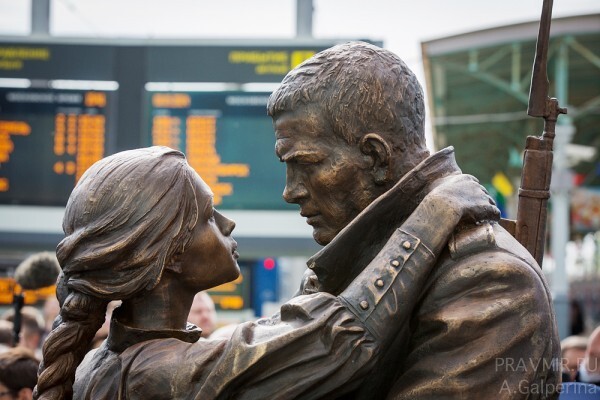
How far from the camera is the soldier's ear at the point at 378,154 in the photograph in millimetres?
2803

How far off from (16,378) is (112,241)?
9.09 feet

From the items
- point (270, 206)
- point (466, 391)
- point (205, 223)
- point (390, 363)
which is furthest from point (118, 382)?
point (270, 206)

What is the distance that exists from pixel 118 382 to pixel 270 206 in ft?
24.2

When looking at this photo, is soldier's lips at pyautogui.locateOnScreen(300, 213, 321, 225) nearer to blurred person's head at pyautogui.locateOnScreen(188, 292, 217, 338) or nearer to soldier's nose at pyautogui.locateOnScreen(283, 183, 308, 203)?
soldier's nose at pyautogui.locateOnScreen(283, 183, 308, 203)

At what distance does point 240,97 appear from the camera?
10375mm

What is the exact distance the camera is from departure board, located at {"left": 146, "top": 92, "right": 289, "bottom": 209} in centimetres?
1020

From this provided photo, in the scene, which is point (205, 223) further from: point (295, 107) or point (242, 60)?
point (242, 60)

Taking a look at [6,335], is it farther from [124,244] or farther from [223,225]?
[124,244]

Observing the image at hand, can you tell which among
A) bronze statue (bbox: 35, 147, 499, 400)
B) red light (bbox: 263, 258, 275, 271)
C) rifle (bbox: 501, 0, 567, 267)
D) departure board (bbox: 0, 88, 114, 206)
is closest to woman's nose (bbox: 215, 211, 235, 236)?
bronze statue (bbox: 35, 147, 499, 400)

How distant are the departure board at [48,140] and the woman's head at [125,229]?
770 centimetres

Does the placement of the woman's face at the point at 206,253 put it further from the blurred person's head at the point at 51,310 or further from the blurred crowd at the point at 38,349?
the blurred person's head at the point at 51,310

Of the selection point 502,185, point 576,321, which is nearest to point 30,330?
point 576,321

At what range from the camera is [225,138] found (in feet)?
34.0

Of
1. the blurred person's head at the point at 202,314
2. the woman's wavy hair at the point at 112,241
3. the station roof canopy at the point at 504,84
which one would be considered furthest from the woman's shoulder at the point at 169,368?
the station roof canopy at the point at 504,84
